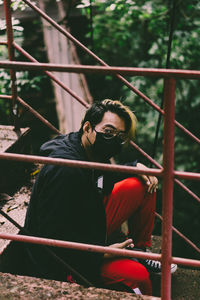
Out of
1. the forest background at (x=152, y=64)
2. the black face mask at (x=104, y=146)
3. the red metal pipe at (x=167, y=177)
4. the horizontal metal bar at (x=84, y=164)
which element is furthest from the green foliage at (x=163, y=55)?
the red metal pipe at (x=167, y=177)

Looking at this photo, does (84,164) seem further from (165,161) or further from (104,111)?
(104,111)

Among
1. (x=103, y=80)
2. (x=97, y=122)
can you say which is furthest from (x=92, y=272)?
(x=103, y=80)

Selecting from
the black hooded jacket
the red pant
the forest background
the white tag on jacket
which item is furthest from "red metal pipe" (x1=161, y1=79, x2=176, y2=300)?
the forest background

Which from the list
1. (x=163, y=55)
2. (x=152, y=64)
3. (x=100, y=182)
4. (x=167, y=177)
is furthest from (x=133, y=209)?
(x=152, y=64)

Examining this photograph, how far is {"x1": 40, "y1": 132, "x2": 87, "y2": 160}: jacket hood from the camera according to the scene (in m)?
2.19

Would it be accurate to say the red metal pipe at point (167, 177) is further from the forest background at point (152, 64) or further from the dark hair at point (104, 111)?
the forest background at point (152, 64)

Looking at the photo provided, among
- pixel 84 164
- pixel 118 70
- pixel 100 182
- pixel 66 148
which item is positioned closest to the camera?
pixel 118 70

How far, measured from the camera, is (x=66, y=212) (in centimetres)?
205

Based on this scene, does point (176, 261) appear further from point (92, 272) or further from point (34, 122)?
point (34, 122)

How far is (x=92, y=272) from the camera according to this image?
7.09 feet

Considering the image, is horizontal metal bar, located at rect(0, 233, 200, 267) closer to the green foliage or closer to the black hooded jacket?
the black hooded jacket

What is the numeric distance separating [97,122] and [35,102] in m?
4.74

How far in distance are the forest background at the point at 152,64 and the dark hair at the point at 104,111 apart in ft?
6.56

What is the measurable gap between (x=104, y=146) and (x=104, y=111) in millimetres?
267
